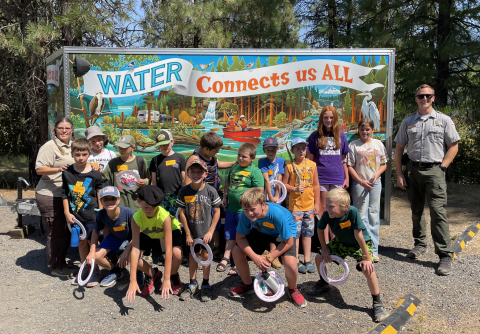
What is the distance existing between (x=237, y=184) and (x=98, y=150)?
68.4 inches

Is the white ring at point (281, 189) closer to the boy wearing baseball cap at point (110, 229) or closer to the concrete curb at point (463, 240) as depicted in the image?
the boy wearing baseball cap at point (110, 229)

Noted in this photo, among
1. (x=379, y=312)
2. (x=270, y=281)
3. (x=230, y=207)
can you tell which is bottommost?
(x=379, y=312)

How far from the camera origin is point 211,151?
470 centimetres

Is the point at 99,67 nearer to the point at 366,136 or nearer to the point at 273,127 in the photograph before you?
the point at 273,127

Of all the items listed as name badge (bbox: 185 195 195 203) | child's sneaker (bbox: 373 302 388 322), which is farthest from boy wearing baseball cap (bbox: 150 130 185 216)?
child's sneaker (bbox: 373 302 388 322)

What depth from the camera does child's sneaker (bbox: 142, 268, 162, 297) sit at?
413cm

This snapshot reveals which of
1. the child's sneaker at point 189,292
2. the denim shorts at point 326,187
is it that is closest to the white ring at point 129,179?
the child's sneaker at point 189,292

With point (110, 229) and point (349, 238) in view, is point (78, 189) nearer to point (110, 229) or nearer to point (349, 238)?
point (110, 229)

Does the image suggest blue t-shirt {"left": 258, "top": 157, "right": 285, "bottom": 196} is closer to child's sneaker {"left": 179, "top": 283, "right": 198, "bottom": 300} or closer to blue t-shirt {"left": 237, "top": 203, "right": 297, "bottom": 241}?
blue t-shirt {"left": 237, "top": 203, "right": 297, "bottom": 241}

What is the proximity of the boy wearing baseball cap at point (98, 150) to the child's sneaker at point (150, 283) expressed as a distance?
149 centimetres

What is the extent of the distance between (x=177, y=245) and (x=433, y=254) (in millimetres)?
3453

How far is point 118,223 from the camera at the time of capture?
4.22 meters

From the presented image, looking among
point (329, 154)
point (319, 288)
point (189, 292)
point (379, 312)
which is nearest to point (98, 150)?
point (189, 292)

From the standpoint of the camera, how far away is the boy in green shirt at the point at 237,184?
461 cm
